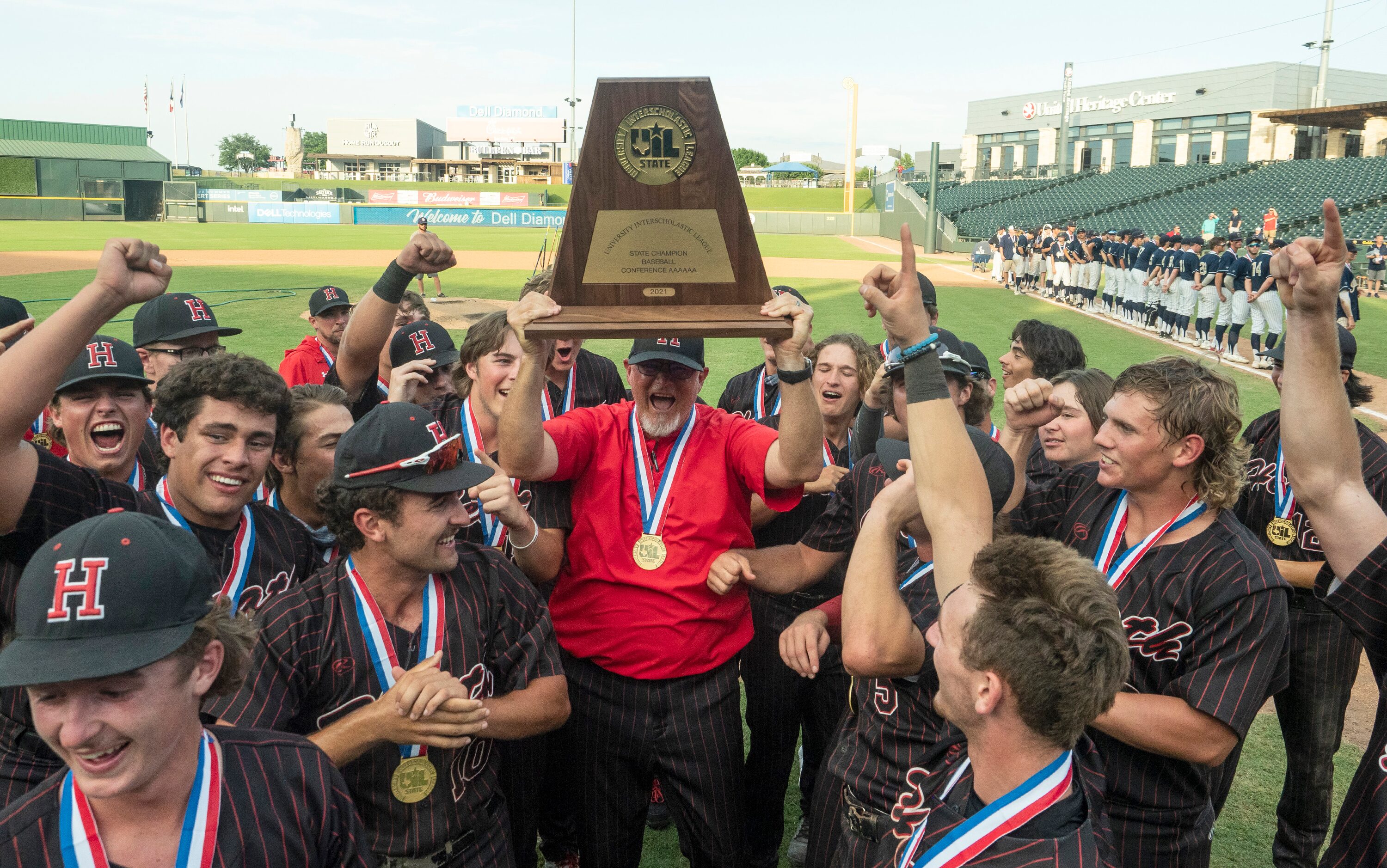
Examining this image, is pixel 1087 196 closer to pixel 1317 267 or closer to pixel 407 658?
pixel 1317 267

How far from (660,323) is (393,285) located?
1.99 m

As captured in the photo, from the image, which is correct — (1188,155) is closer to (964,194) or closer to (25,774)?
(964,194)

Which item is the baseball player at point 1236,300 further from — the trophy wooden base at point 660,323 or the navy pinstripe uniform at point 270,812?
the navy pinstripe uniform at point 270,812

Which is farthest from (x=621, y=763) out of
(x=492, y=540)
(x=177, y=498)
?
(x=177, y=498)

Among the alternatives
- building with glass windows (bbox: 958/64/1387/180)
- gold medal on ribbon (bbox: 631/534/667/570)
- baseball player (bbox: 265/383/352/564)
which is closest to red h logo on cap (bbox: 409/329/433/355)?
baseball player (bbox: 265/383/352/564)

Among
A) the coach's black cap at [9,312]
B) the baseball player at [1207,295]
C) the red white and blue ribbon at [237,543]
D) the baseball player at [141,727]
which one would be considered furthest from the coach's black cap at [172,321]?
the baseball player at [1207,295]

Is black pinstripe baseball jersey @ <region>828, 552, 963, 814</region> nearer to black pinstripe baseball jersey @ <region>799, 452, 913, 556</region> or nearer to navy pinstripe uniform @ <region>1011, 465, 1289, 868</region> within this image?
navy pinstripe uniform @ <region>1011, 465, 1289, 868</region>

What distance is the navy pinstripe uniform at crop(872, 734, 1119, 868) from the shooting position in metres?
1.94

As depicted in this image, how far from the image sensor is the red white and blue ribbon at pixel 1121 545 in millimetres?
3070

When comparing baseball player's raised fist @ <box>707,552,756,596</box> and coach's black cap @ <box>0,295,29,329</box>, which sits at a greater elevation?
coach's black cap @ <box>0,295,29,329</box>

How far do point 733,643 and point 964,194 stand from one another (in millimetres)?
56346

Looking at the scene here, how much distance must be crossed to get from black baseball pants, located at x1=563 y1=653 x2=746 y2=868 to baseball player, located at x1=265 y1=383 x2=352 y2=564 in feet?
3.82

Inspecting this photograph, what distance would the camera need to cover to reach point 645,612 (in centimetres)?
367

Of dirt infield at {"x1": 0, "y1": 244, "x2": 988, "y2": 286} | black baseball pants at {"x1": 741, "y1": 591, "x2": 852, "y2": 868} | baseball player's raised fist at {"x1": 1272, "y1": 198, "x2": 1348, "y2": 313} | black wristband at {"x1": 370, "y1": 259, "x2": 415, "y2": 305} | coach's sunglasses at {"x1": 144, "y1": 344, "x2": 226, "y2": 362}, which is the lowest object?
black baseball pants at {"x1": 741, "y1": 591, "x2": 852, "y2": 868}
